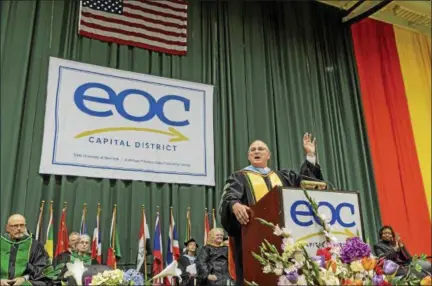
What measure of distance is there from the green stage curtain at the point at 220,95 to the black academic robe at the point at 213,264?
0.87m

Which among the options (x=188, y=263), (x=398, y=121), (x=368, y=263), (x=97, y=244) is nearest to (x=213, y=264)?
(x=188, y=263)

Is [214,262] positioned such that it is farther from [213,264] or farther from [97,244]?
[97,244]

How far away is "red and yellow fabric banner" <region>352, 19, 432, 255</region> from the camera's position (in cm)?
789

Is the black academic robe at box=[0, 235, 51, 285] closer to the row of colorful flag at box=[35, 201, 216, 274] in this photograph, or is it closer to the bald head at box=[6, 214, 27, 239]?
the bald head at box=[6, 214, 27, 239]

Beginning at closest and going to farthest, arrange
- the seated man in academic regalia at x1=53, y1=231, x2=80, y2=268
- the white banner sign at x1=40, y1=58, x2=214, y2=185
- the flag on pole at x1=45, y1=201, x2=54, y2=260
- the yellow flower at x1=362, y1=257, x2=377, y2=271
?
the yellow flower at x1=362, y1=257, x2=377, y2=271 → the seated man in academic regalia at x1=53, y1=231, x2=80, y2=268 → the flag on pole at x1=45, y1=201, x2=54, y2=260 → the white banner sign at x1=40, y1=58, x2=214, y2=185

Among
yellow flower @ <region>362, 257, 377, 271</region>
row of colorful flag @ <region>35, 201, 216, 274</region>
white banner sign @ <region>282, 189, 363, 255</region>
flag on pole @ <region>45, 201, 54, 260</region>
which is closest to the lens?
yellow flower @ <region>362, 257, 377, 271</region>

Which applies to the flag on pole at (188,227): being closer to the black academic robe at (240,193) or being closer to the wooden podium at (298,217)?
the black academic robe at (240,193)

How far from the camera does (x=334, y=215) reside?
212cm

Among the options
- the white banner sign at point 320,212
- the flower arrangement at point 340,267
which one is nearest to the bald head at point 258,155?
the white banner sign at point 320,212

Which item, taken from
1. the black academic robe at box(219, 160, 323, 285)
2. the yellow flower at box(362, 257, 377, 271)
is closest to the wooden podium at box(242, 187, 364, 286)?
the black academic robe at box(219, 160, 323, 285)

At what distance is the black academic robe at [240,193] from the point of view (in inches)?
103

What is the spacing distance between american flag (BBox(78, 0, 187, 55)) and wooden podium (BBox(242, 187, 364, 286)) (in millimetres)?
4777

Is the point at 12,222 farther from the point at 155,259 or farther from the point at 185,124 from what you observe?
the point at 185,124

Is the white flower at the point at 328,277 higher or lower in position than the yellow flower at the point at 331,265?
lower
